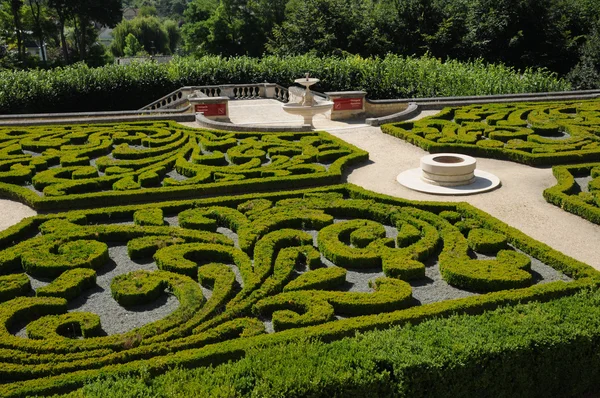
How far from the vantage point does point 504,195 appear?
48.6 feet

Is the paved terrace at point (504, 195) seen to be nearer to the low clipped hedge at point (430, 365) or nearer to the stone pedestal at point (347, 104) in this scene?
the low clipped hedge at point (430, 365)

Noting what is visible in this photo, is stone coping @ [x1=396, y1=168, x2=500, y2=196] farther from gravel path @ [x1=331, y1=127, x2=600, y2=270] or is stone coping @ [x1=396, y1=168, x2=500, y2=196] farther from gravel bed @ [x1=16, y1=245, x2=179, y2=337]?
gravel bed @ [x1=16, y1=245, x2=179, y2=337]

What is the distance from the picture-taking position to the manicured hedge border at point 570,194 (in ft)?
43.4

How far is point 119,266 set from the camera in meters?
11.2

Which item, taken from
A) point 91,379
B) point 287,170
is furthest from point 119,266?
point 287,170

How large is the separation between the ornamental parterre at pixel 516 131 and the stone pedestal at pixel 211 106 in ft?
23.2

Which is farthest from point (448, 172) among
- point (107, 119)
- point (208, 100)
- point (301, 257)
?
point (107, 119)

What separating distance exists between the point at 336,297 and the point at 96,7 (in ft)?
202

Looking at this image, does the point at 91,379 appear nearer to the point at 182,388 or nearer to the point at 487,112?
the point at 182,388

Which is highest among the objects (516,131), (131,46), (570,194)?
(516,131)


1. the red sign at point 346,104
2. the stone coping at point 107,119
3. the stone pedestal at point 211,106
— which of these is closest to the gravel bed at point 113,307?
the stone coping at point 107,119

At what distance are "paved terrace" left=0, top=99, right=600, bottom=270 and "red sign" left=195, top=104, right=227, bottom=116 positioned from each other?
225 cm

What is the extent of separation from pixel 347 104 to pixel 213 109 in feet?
18.4

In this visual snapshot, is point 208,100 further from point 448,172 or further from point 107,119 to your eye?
point 448,172
